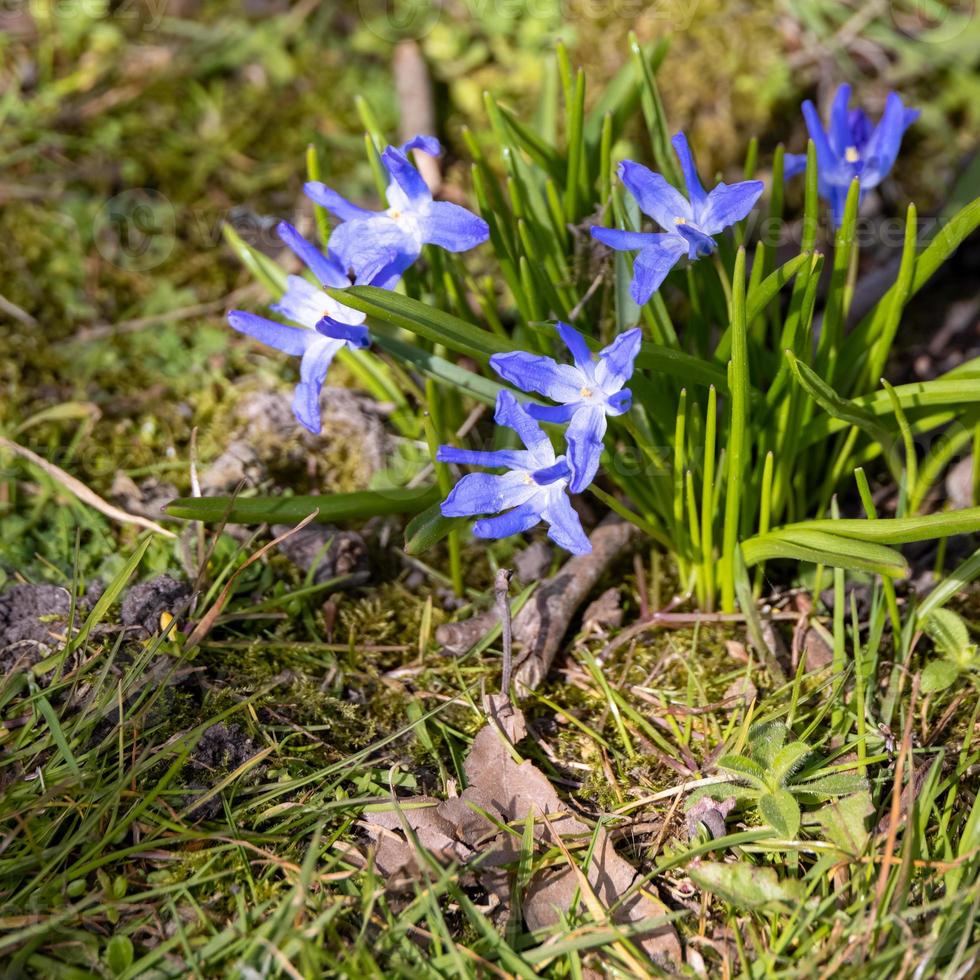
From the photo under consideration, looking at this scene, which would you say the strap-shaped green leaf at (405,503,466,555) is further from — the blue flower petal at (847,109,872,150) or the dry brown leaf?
the blue flower petal at (847,109,872,150)

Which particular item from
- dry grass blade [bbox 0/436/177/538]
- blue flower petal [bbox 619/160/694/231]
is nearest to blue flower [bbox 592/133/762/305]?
blue flower petal [bbox 619/160/694/231]

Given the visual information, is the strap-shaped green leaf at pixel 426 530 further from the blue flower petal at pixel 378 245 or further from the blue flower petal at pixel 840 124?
the blue flower petal at pixel 840 124

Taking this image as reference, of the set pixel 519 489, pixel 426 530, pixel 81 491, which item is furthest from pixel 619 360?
pixel 81 491

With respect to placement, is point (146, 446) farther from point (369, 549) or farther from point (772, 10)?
point (772, 10)

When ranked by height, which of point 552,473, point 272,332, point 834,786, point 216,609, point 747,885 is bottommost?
point 747,885

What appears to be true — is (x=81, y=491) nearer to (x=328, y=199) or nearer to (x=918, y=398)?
(x=328, y=199)

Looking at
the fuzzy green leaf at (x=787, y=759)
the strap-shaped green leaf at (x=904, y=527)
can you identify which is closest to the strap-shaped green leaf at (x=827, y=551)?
the strap-shaped green leaf at (x=904, y=527)
